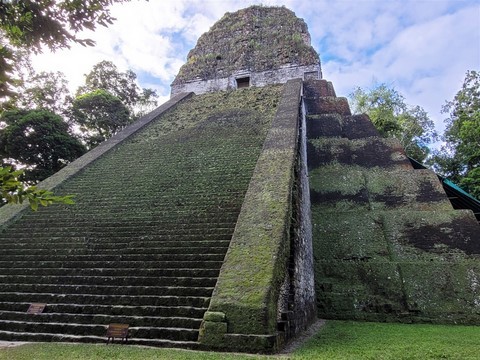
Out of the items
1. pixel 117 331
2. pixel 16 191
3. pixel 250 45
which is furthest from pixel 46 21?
pixel 250 45

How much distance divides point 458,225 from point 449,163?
27.4ft

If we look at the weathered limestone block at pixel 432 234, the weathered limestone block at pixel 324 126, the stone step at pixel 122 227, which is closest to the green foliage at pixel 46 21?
the stone step at pixel 122 227

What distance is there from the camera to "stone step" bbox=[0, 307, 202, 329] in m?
3.74

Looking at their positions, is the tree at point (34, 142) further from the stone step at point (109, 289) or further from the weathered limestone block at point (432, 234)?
the weathered limestone block at point (432, 234)

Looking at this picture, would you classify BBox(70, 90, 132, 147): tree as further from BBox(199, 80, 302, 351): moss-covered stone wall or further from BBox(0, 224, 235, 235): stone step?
BBox(199, 80, 302, 351): moss-covered stone wall

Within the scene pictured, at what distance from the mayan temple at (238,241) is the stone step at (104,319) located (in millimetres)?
20

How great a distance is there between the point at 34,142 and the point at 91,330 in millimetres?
9580

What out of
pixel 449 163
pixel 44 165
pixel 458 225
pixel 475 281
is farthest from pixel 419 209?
pixel 44 165

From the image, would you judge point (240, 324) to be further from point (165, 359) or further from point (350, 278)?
point (350, 278)

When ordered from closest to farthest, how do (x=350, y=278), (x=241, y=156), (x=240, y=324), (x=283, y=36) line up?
(x=240, y=324) → (x=350, y=278) → (x=241, y=156) → (x=283, y=36)

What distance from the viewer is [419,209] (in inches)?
282

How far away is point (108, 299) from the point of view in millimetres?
4270

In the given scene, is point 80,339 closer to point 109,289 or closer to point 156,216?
point 109,289

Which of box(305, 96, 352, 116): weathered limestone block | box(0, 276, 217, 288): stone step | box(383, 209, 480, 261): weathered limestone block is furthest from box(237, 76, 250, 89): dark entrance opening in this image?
box(0, 276, 217, 288): stone step
